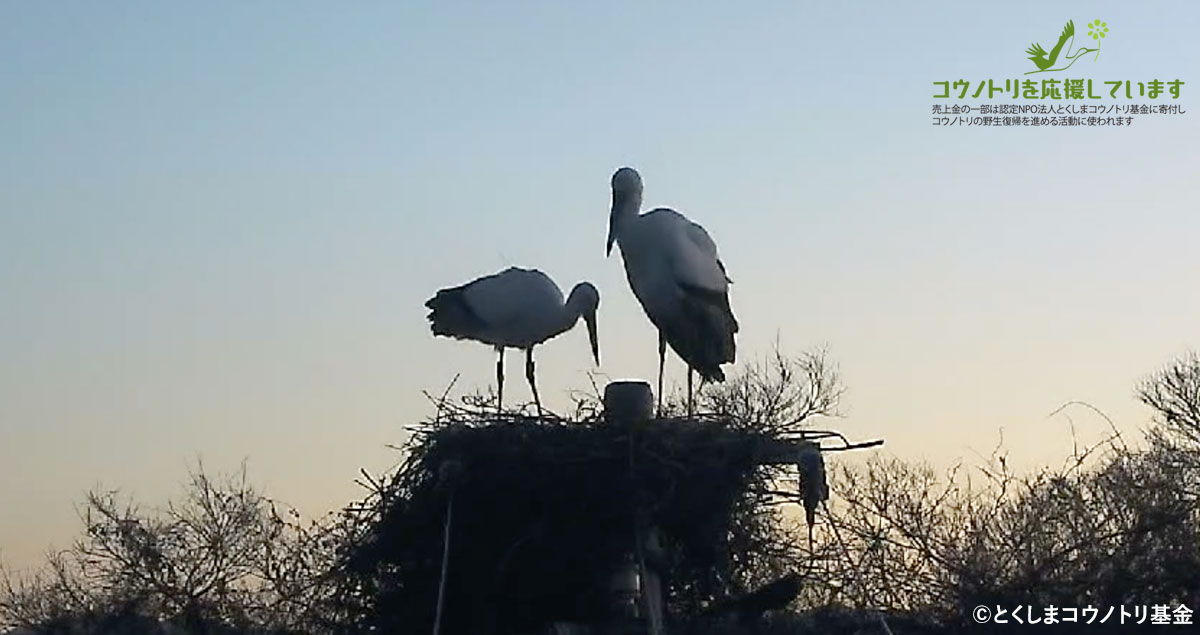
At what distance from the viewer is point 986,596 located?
26.9ft

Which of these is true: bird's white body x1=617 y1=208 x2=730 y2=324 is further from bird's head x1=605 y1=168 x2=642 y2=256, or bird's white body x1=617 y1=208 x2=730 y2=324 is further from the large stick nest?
the large stick nest

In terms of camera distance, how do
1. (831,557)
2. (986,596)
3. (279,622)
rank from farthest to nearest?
(279,622) < (831,557) < (986,596)

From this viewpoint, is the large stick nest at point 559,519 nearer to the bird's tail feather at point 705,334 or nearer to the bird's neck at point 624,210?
the bird's tail feather at point 705,334

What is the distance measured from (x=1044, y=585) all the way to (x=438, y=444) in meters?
2.94

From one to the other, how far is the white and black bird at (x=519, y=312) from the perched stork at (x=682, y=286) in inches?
27.7

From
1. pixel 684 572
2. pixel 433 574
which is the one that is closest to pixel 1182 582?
pixel 684 572

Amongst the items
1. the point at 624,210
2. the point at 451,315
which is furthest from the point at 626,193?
the point at 451,315

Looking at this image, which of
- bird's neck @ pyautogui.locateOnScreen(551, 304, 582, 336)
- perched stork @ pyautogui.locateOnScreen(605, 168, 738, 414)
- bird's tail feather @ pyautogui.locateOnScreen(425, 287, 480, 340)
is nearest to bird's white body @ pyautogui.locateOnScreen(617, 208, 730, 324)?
perched stork @ pyautogui.locateOnScreen(605, 168, 738, 414)

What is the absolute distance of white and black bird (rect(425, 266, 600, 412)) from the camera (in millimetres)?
12914

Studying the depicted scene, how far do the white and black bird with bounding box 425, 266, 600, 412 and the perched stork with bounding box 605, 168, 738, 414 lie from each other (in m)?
0.70

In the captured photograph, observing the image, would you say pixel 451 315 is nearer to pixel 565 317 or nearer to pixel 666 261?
pixel 565 317

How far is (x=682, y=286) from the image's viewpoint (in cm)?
1209

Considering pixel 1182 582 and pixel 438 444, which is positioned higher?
pixel 438 444

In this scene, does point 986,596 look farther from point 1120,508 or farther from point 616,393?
point 616,393
